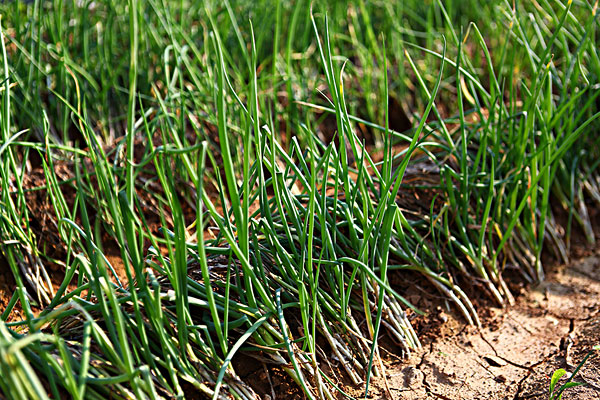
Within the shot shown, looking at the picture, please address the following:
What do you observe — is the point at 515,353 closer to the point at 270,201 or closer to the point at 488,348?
the point at 488,348

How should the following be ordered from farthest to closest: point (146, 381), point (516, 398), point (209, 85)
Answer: point (209, 85)
point (516, 398)
point (146, 381)

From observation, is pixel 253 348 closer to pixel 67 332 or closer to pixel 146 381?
pixel 146 381

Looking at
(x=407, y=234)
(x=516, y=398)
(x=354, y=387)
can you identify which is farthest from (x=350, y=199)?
(x=516, y=398)

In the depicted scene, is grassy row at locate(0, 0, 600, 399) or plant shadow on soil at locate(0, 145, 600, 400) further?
plant shadow on soil at locate(0, 145, 600, 400)

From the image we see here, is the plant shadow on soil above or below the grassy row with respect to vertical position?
below

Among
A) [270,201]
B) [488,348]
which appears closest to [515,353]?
[488,348]
